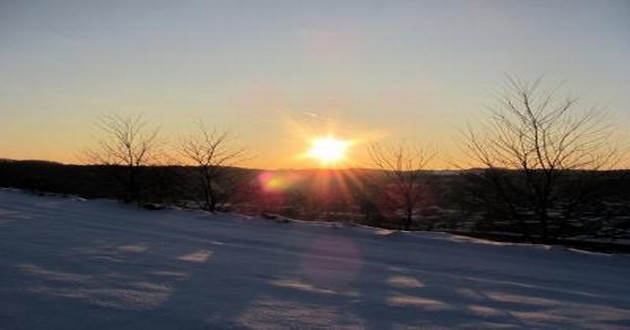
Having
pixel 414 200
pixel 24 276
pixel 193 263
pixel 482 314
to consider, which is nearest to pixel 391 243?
pixel 193 263

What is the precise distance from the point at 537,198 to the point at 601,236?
1679cm

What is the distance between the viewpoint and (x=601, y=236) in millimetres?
31297

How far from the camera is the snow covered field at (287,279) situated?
21.0 ft

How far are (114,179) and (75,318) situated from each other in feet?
65.4

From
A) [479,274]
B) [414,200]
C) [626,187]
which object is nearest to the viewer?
[479,274]

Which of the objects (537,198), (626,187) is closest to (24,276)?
(537,198)

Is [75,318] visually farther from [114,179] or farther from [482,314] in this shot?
[114,179]

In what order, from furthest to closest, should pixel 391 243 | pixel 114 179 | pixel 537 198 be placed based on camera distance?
pixel 114 179 → pixel 537 198 → pixel 391 243

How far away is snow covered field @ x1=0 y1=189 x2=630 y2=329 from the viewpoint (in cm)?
641

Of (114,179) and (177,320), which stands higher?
(114,179)

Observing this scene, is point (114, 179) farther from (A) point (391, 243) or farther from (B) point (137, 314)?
(B) point (137, 314)

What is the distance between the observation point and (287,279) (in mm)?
8422

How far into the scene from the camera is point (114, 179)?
25.3 metres

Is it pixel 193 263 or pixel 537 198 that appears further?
pixel 537 198
